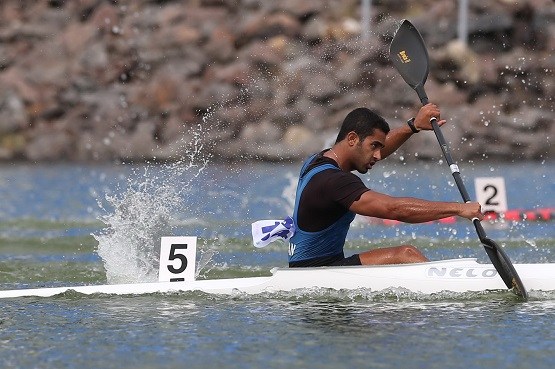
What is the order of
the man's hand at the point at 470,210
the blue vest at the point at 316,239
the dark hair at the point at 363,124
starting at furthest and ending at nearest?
the blue vest at the point at 316,239 < the dark hair at the point at 363,124 < the man's hand at the point at 470,210

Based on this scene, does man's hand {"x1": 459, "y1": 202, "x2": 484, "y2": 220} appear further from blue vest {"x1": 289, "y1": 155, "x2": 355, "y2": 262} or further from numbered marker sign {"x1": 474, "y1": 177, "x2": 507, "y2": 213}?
numbered marker sign {"x1": 474, "y1": 177, "x2": 507, "y2": 213}

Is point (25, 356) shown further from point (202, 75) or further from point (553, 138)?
point (202, 75)

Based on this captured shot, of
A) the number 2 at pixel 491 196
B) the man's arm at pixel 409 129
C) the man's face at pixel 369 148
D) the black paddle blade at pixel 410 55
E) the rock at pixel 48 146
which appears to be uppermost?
the rock at pixel 48 146

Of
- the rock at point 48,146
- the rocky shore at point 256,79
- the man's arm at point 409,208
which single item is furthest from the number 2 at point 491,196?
the rock at point 48,146

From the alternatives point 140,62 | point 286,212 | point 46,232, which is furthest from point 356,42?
point 46,232

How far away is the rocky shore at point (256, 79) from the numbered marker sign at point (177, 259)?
19569 mm

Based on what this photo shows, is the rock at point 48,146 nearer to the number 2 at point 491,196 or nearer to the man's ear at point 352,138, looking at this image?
the number 2 at point 491,196

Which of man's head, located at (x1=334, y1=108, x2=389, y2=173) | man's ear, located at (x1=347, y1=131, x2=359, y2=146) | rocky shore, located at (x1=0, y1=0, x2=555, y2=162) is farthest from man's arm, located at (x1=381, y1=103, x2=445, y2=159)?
rocky shore, located at (x1=0, y1=0, x2=555, y2=162)

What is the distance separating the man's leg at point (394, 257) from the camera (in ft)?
34.2

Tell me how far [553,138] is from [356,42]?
630 centimetres

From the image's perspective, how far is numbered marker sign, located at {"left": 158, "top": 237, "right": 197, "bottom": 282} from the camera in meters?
10.4

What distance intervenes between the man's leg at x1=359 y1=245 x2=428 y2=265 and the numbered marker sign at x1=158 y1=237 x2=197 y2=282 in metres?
1.35

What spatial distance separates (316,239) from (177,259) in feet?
3.73

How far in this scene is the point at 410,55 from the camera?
11992 mm
